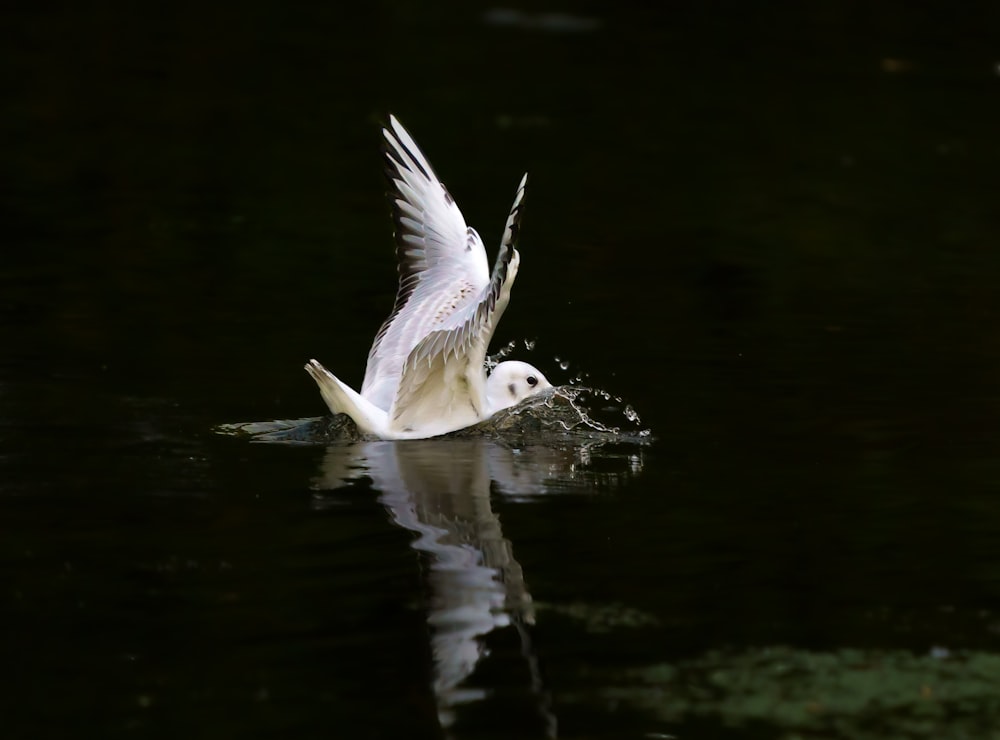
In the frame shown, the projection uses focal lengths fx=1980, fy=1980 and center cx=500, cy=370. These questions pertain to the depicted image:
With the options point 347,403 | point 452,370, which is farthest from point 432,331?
point 347,403

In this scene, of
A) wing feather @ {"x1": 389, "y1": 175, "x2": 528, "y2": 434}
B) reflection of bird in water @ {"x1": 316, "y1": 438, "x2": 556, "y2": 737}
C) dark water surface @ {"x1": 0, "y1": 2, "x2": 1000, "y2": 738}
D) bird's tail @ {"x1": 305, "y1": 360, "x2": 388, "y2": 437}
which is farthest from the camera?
wing feather @ {"x1": 389, "y1": 175, "x2": 528, "y2": 434}

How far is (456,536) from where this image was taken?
8727 mm

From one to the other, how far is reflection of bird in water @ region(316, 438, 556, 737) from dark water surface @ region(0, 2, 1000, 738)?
0.02m

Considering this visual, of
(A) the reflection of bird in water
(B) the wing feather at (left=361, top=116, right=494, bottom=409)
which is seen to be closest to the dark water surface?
(A) the reflection of bird in water

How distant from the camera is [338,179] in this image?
19.5 m

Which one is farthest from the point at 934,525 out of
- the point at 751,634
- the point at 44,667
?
the point at 44,667

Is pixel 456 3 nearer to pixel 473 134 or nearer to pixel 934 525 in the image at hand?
pixel 473 134

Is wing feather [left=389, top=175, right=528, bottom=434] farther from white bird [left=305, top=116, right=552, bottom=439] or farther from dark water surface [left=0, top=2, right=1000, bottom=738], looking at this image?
dark water surface [left=0, top=2, right=1000, bottom=738]

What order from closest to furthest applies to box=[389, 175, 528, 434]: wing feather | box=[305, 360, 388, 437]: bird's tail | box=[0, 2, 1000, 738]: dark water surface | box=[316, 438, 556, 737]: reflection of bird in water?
1. box=[0, 2, 1000, 738]: dark water surface
2. box=[316, 438, 556, 737]: reflection of bird in water
3. box=[305, 360, 388, 437]: bird's tail
4. box=[389, 175, 528, 434]: wing feather

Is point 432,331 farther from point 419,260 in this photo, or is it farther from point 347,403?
point 419,260

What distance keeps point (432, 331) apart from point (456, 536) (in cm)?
206

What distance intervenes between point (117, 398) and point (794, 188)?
10564mm

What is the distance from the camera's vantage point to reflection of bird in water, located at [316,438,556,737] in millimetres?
7050

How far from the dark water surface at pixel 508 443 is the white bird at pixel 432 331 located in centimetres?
25
